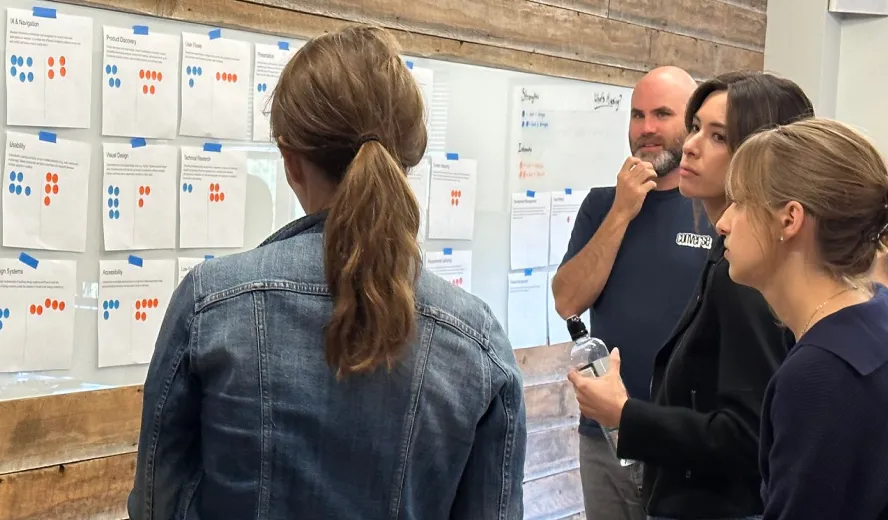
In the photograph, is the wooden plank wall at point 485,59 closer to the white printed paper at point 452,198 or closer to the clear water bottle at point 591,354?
the white printed paper at point 452,198

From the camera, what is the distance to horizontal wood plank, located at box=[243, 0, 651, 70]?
8.01 feet

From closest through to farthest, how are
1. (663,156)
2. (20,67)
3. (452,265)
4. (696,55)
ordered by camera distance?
1. (20,67)
2. (663,156)
3. (452,265)
4. (696,55)

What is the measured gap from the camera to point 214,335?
39.5 inches

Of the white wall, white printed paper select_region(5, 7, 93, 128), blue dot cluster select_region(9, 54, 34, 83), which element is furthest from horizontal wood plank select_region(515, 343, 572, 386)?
the white wall

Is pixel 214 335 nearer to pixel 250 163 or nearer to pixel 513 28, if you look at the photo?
pixel 250 163

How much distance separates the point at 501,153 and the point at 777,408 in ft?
6.03

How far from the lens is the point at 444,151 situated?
2697 mm

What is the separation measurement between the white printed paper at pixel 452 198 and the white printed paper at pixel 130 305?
89 cm

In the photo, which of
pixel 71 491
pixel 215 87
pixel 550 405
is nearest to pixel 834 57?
pixel 550 405

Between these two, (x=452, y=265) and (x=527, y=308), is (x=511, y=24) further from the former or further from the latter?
(x=527, y=308)

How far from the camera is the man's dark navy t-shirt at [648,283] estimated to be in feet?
6.97

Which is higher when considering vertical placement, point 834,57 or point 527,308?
point 834,57

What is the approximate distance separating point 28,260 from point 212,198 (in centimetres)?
46

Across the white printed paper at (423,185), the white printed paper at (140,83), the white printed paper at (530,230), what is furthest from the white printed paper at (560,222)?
the white printed paper at (140,83)
